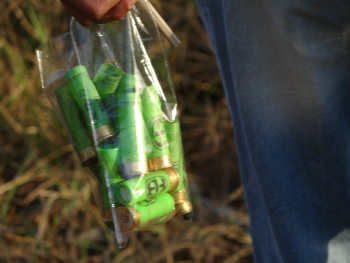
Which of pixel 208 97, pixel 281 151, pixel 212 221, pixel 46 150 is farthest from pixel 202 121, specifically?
pixel 281 151

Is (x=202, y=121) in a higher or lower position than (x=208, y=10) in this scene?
lower

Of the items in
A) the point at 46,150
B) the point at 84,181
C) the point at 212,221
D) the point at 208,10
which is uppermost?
the point at 208,10

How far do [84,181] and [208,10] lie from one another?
1193mm

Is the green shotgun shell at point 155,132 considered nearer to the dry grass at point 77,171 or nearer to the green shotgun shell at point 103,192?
the green shotgun shell at point 103,192

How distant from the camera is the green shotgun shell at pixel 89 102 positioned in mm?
882

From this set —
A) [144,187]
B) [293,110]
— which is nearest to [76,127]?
[144,187]

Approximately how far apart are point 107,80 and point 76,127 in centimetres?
9

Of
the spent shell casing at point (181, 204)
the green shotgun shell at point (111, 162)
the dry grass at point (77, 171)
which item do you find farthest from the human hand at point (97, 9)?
the dry grass at point (77, 171)

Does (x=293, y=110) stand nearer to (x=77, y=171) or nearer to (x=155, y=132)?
(x=155, y=132)

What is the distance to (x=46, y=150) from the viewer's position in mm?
2137

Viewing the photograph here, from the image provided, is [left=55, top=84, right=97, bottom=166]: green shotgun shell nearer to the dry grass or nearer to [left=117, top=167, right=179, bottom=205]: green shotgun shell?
[left=117, top=167, right=179, bottom=205]: green shotgun shell

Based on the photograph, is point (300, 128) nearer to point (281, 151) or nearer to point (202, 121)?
point (281, 151)

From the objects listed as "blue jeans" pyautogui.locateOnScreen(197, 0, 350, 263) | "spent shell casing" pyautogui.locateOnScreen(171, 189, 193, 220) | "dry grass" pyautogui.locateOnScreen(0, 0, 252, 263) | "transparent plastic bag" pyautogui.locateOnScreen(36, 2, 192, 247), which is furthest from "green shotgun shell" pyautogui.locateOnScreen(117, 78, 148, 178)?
"dry grass" pyautogui.locateOnScreen(0, 0, 252, 263)

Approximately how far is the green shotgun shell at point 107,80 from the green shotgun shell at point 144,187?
6.3 inches
